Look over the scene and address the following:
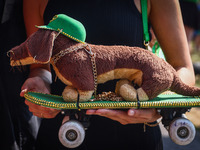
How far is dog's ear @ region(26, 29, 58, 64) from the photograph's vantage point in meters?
0.78

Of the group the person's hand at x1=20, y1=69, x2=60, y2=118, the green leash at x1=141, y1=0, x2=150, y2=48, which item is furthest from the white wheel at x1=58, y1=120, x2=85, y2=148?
the green leash at x1=141, y1=0, x2=150, y2=48

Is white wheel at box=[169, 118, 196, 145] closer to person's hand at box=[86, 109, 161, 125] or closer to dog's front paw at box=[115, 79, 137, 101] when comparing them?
person's hand at box=[86, 109, 161, 125]

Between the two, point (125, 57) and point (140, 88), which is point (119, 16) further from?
point (140, 88)

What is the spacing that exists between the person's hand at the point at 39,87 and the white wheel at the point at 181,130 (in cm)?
49

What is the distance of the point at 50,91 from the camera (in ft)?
3.59

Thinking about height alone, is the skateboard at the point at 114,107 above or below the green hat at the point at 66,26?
below

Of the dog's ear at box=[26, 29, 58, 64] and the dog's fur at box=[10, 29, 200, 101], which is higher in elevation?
the dog's ear at box=[26, 29, 58, 64]

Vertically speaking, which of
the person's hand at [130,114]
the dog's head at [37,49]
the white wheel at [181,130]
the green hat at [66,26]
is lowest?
the white wheel at [181,130]

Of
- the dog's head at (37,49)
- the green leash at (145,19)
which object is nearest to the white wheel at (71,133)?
the dog's head at (37,49)

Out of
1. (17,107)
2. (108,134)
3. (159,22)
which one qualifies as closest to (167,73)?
(159,22)

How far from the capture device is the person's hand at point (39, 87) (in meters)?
0.96

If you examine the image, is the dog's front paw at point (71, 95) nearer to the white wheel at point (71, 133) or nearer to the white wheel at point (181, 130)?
the white wheel at point (71, 133)

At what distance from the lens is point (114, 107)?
0.79m

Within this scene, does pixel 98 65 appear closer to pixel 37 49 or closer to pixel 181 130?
pixel 37 49
